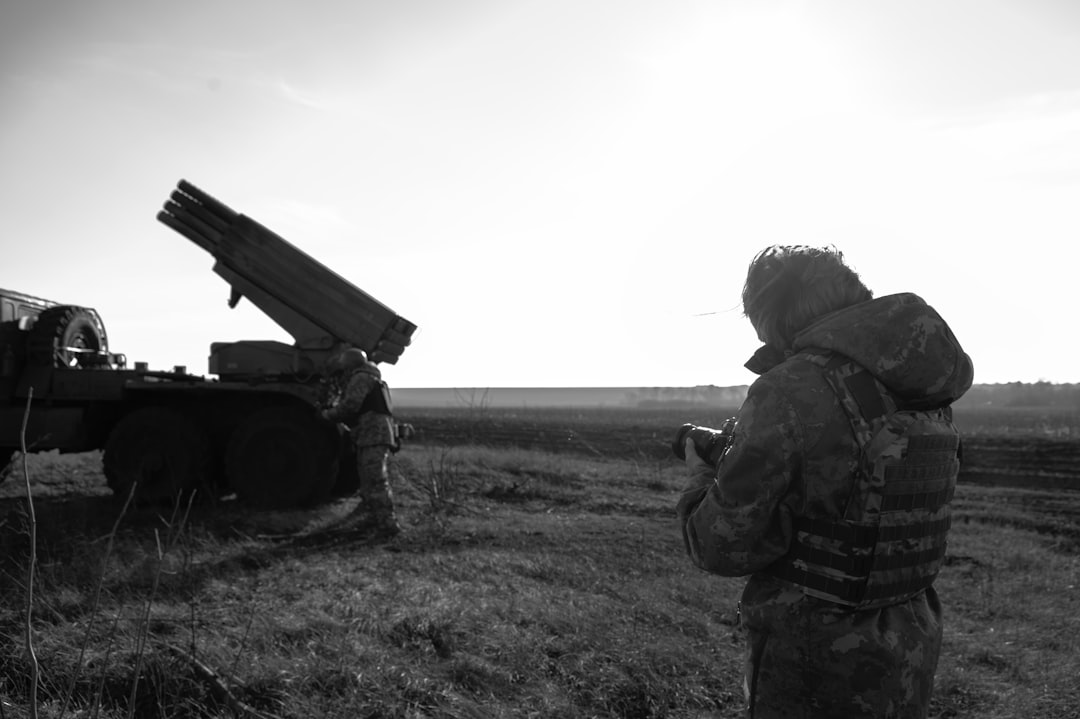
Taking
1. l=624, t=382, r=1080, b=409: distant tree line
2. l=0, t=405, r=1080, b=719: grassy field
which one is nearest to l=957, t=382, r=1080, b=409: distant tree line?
l=624, t=382, r=1080, b=409: distant tree line

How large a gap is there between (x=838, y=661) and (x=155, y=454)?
29.0 ft

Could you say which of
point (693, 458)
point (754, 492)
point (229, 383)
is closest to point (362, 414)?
point (229, 383)

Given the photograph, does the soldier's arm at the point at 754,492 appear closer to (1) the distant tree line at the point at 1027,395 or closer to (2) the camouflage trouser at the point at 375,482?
(2) the camouflage trouser at the point at 375,482

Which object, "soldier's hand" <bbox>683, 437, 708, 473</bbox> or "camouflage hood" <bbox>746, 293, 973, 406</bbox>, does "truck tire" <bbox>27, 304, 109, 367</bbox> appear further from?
"camouflage hood" <bbox>746, 293, 973, 406</bbox>

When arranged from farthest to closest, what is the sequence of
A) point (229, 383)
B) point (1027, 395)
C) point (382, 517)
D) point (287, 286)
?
point (1027, 395) → point (287, 286) → point (229, 383) → point (382, 517)

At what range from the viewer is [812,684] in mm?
2236

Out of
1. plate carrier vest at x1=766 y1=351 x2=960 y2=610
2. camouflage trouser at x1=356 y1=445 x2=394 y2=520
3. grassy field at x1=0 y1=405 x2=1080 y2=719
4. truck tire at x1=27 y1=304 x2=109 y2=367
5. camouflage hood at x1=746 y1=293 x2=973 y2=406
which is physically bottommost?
grassy field at x1=0 y1=405 x2=1080 y2=719

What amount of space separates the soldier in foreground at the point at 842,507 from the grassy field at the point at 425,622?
5.26 feet

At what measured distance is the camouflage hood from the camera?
7.24 ft

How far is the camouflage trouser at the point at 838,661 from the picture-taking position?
2.21 meters

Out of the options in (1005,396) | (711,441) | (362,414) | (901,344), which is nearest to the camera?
(901,344)

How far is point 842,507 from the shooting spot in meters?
2.26

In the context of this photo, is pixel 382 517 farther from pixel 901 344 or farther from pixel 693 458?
pixel 901 344

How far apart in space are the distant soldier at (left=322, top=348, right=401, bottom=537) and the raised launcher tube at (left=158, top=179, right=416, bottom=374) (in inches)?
32.1
